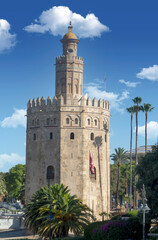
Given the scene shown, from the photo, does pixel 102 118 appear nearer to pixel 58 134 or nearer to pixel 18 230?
pixel 58 134

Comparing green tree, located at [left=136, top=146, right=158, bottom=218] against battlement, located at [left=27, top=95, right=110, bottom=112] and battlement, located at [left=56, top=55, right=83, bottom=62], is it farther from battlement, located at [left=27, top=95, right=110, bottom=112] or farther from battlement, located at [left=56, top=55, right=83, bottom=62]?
battlement, located at [left=56, top=55, right=83, bottom=62]

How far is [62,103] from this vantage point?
6400cm

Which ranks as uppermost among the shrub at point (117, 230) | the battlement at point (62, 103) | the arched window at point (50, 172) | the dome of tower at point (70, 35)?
the dome of tower at point (70, 35)

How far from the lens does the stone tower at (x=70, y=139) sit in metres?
62.7

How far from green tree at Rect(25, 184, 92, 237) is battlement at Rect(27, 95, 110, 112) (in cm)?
1931

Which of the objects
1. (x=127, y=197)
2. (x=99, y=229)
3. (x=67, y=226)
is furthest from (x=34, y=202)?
(x=127, y=197)

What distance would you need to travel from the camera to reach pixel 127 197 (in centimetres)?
9462

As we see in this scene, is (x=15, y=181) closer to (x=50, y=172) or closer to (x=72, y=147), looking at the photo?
(x=50, y=172)

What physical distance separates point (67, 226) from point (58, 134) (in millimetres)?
21994

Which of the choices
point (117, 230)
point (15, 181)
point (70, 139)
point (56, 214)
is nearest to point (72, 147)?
point (70, 139)

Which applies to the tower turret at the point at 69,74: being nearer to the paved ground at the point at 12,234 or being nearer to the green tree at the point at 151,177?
the paved ground at the point at 12,234

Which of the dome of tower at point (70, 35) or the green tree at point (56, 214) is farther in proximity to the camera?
the dome of tower at point (70, 35)

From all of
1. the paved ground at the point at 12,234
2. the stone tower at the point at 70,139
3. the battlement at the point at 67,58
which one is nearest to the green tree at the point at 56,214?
the paved ground at the point at 12,234

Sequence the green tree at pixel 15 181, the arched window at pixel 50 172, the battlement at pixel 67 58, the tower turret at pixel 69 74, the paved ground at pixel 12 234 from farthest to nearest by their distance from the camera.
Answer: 1. the green tree at pixel 15 181
2. the battlement at pixel 67 58
3. the tower turret at pixel 69 74
4. the arched window at pixel 50 172
5. the paved ground at pixel 12 234
